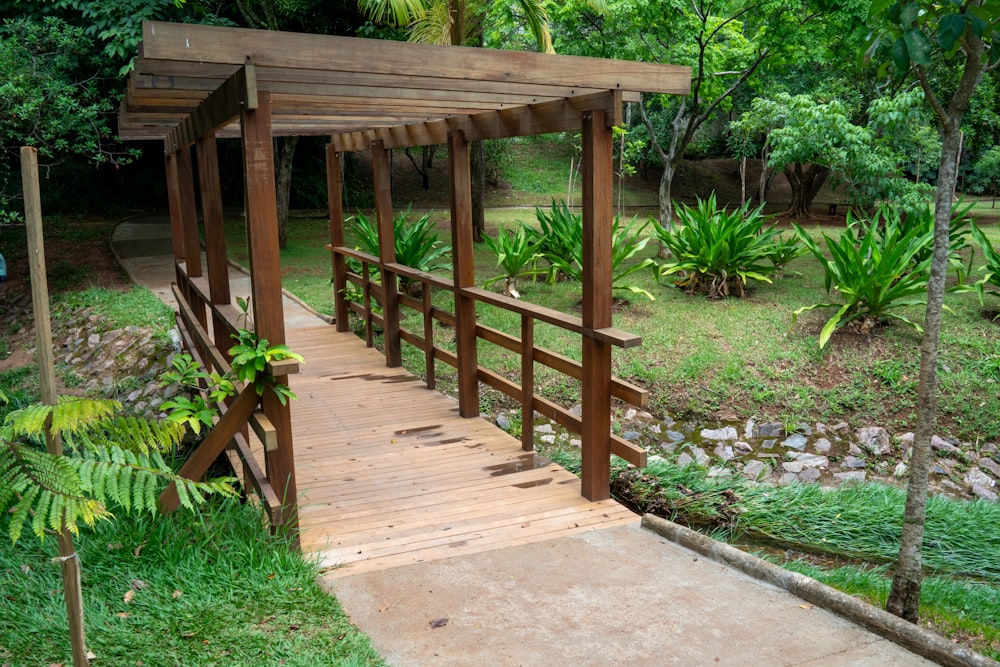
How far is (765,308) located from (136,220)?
15244 mm

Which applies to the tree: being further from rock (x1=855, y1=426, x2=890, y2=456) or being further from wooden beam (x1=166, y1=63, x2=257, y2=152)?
rock (x1=855, y1=426, x2=890, y2=456)

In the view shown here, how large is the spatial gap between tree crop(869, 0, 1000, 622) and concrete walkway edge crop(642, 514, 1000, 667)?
1.39 ft

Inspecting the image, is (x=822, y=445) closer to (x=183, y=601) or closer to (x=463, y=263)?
(x=463, y=263)

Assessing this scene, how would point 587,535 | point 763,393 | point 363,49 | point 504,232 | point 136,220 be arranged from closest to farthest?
point 363,49
point 587,535
point 763,393
point 504,232
point 136,220

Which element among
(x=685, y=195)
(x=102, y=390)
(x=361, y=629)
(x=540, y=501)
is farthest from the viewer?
(x=685, y=195)

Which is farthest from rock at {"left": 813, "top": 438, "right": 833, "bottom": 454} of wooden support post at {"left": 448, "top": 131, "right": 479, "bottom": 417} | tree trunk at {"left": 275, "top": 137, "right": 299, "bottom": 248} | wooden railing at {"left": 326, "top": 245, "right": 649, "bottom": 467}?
tree trunk at {"left": 275, "top": 137, "right": 299, "bottom": 248}

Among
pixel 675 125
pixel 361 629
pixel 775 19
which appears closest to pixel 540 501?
pixel 361 629

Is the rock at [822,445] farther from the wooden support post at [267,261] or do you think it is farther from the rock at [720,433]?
the wooden support post at [267,261]

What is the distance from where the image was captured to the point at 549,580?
3635 millimetres

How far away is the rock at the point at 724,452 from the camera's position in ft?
22.3

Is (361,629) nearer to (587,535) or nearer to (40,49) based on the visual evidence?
(587,535)

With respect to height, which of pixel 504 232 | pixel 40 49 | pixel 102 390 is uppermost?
pixel 40 49

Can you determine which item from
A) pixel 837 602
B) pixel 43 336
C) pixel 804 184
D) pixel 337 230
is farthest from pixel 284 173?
pixel 43 336

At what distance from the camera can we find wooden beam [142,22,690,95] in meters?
3.24
